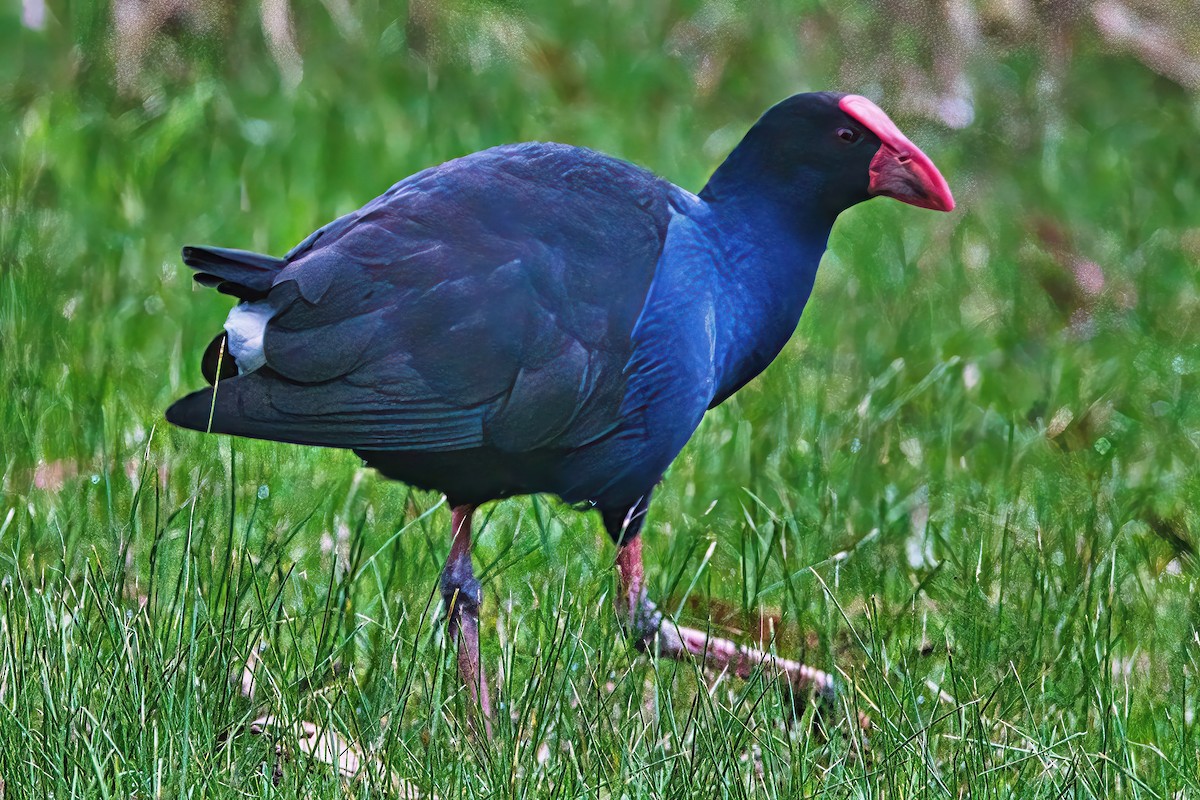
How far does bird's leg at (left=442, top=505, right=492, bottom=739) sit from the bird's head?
73cm

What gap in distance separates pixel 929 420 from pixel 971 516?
60cm

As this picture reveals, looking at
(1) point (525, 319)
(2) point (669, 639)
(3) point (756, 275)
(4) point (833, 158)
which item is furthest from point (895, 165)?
(2) point (669, 639)

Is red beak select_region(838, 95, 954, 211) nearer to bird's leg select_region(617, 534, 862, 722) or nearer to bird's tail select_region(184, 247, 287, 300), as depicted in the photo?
bird's leg select_region(617, 534, 862, 722)

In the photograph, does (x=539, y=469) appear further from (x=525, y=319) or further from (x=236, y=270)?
(x=236, y=270)

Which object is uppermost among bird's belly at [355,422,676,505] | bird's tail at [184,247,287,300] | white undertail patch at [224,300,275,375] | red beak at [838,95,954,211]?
red beak at [838,95,954,211]

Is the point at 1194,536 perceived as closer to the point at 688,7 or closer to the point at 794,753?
the point at 794,753

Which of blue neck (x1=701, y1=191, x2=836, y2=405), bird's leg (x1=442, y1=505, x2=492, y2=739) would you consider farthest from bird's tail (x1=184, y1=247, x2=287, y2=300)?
blue neck (x1=701, y1=191, x2=836, y2=405)

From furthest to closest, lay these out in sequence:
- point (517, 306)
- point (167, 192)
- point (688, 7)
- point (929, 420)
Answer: point (688, 7), point (167, 192), point (929, 420), point (517, 306)

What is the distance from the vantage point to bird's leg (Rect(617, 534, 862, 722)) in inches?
108

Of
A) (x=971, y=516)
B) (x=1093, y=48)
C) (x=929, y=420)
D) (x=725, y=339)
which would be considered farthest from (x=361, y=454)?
(x=1093, y=48)

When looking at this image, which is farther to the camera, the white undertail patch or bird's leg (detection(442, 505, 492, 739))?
bird's leg (detection(442, 505, 492, 739))

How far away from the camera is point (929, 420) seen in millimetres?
3975

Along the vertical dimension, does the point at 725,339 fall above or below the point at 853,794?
above

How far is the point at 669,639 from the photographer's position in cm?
300
